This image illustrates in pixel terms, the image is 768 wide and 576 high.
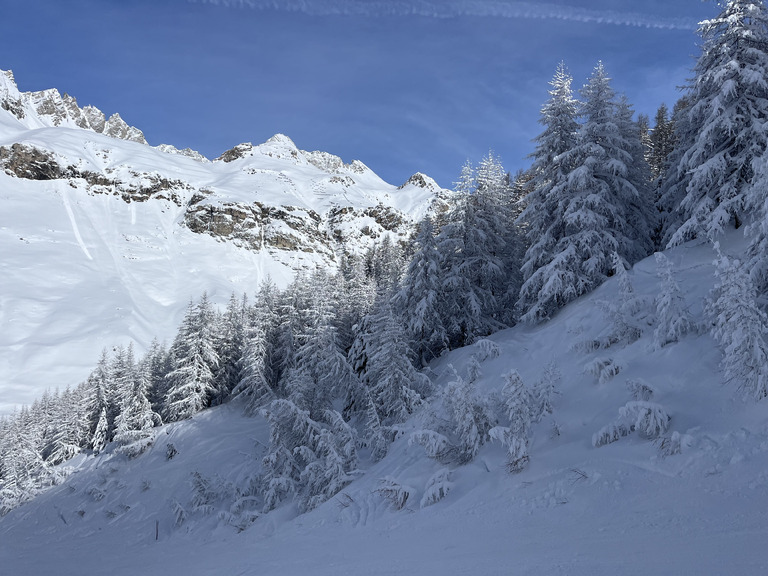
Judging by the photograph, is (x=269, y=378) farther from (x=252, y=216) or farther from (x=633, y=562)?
(x=252, y=216)

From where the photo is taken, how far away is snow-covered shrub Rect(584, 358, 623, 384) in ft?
34.6

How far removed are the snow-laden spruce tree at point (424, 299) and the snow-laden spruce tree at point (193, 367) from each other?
2012 centimetres

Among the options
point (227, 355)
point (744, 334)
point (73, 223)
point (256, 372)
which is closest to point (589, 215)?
point (744, 334)

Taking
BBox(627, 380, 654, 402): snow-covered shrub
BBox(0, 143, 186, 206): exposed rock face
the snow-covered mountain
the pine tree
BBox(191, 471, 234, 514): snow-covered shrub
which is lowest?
BBox(191, 471, 234, 514): snow-covered shrub

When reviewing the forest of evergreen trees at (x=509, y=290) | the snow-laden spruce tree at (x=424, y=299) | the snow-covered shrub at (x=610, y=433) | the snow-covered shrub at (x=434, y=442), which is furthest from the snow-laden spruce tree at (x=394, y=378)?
the snow-covered shrub at (x=610, y=433)

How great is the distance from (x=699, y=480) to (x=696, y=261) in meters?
12.5

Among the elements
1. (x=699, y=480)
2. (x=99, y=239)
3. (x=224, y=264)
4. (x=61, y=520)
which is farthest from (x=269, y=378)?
(x=99, y=239)

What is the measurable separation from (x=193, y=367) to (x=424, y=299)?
22.8 metres

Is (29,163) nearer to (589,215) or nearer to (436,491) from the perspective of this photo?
(589,215)

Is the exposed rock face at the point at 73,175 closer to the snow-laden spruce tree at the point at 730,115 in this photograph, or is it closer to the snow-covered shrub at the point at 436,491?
the snow-laden spruce tree at the point at 730,115

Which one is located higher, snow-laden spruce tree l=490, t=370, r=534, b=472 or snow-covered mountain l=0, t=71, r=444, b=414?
snow-covered mountain l=0, t=71, r=444, b=414

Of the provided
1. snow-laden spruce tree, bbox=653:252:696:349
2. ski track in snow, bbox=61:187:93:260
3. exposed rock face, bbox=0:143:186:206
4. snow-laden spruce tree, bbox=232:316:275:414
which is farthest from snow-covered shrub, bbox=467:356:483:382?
exposed rock face, bbox=0:143:186:206

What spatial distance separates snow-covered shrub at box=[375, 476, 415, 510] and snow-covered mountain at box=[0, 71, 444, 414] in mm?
59795

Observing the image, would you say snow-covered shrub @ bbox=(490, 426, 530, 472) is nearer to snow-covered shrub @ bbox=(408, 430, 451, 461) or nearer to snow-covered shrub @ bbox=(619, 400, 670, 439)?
snow-covered shrub @ bbox=(408, 430, 451, 461)
